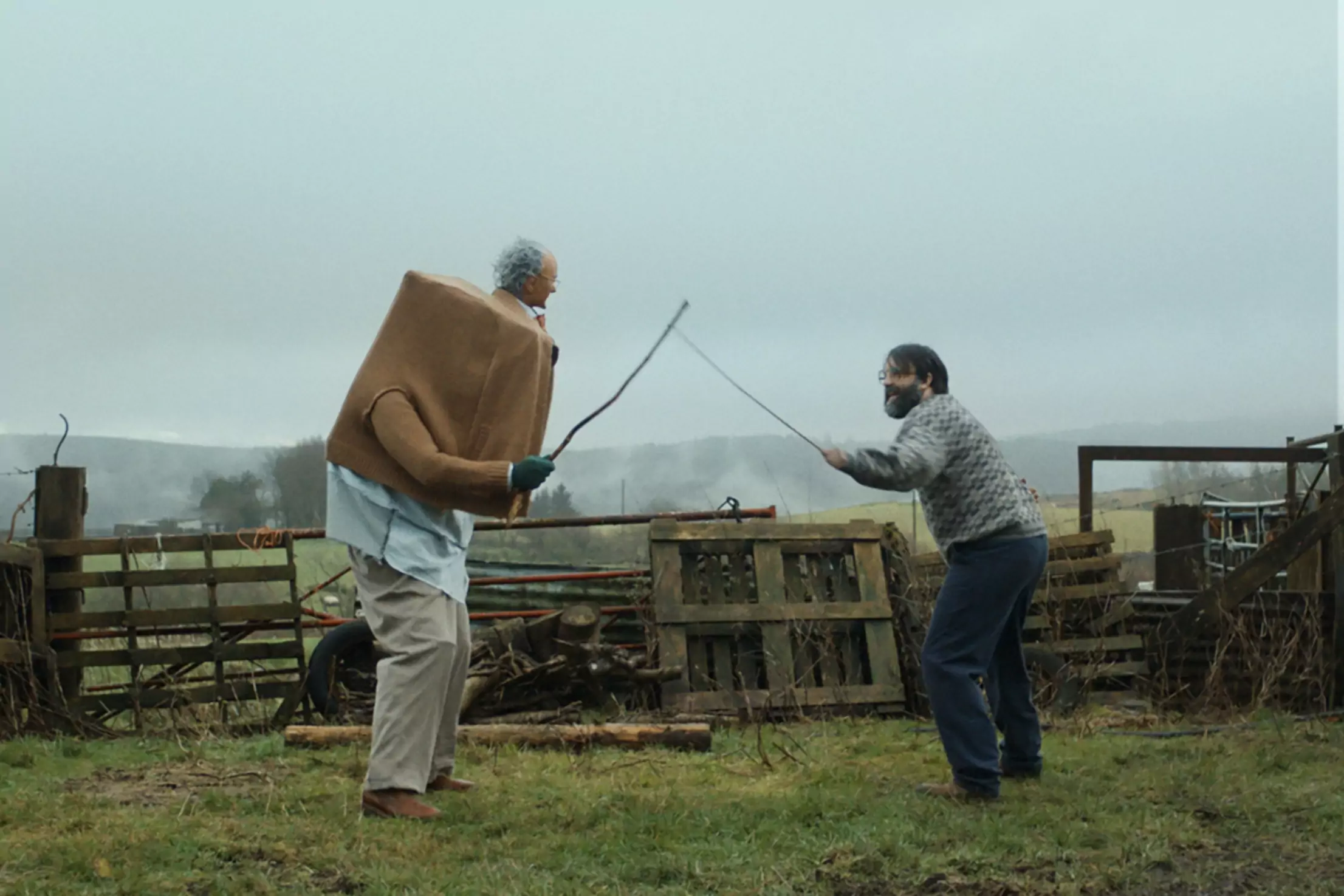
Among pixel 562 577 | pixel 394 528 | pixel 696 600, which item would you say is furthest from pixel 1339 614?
pixel 394 528

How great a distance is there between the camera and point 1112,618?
9508mm

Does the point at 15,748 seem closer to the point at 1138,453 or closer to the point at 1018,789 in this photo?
the point at 1018,789

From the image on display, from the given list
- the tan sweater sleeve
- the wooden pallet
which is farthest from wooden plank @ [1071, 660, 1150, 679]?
the tan sweater sleeve

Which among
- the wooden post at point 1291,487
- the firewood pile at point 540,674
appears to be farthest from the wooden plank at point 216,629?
the wooden post at point 1291,487

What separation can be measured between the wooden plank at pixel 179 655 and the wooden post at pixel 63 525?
0.11 meters

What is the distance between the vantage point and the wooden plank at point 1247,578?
28.6 feet

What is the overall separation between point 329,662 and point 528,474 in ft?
12.4

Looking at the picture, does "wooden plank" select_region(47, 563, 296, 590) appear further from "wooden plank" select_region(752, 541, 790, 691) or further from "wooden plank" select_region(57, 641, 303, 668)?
"wooden plank" select_region(752, 541, 790, 691)

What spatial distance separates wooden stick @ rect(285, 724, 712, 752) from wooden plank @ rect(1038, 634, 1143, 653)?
11.9 ft

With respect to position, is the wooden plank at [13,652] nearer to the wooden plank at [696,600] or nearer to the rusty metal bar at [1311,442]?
→ the wooden plank at [696,600]

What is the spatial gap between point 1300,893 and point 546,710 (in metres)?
4.74

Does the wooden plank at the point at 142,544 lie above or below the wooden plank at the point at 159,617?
above

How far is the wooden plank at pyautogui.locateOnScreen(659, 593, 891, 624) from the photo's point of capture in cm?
870

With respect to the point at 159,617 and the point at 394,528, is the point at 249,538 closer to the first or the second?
the point at 159,617
